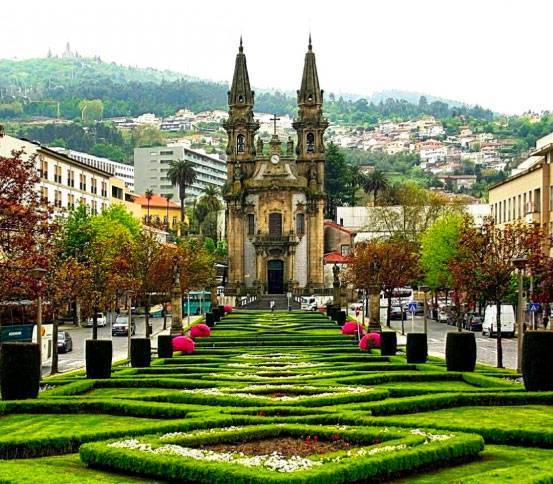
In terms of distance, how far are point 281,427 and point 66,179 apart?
80999 mm

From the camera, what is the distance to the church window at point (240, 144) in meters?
116

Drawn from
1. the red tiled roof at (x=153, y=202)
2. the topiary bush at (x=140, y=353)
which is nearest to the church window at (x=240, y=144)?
the red tiled roof at (x=153, y=202)

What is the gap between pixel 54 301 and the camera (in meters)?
44.2

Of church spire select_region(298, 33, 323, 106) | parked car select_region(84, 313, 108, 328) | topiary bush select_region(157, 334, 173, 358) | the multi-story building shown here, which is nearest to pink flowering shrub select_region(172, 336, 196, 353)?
topiary bush select_region(157, 334, 173, 358)

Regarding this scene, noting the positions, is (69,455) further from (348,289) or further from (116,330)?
(348,289)

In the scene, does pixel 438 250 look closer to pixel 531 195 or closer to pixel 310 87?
pixel 531 195

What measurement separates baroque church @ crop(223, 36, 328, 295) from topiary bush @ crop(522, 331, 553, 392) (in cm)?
8328

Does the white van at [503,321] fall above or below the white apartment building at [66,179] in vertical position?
below

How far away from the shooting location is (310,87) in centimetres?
11544

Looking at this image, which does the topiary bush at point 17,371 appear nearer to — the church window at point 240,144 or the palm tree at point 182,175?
the church window at point 240,144

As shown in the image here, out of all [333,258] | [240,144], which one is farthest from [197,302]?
[333,258]

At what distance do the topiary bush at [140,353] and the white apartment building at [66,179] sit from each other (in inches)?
1658

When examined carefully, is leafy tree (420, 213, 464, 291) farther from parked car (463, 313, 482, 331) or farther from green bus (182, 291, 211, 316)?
green bus (182, 291, 211, 316)

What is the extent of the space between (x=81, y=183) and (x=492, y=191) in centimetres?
4083
